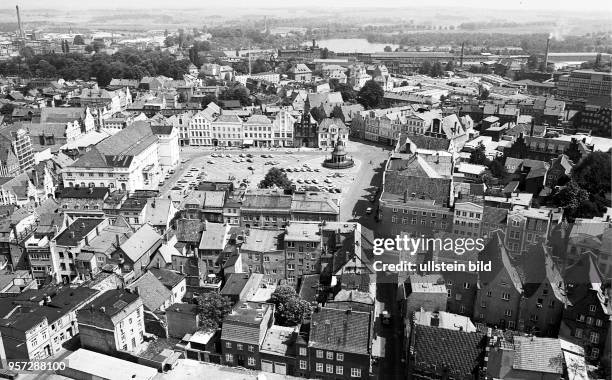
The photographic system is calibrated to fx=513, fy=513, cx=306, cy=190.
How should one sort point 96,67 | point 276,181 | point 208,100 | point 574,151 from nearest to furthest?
point 574,151 → point 276,181 → point 208,100 → point 96,67

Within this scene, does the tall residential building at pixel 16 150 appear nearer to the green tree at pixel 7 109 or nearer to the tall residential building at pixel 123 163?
the tall residential building at pixel 123 163

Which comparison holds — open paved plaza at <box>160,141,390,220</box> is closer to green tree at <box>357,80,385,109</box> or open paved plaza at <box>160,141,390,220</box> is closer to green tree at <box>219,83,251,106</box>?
green tree at <box>357,80,385,109</box>

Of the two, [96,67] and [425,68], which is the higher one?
[96,67]

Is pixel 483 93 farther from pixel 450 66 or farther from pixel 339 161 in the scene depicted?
pixel 450 66

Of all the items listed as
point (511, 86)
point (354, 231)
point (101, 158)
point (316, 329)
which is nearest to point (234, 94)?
point (101, 158)

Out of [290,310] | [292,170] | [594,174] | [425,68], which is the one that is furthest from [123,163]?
[425,68]

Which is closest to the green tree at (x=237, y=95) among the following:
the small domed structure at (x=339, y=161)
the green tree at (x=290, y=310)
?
the small domed structure at (x=339, y=161)

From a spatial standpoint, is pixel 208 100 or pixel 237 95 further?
pixel 237 95
